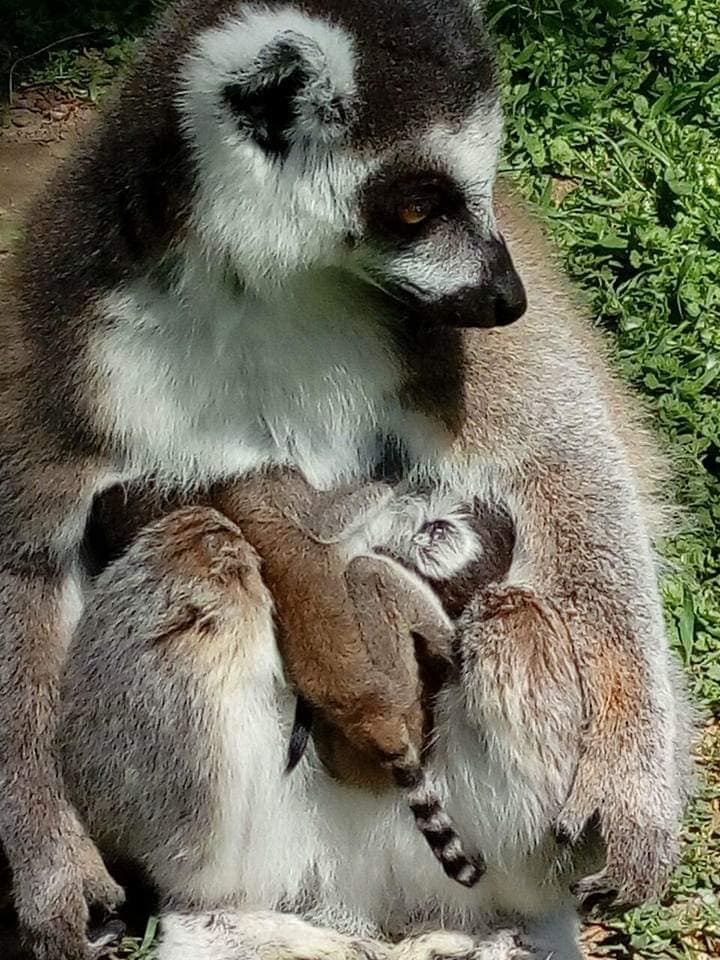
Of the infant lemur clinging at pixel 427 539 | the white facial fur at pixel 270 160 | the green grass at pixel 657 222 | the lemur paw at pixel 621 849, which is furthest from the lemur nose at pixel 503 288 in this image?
the green grass at pixel 657 222

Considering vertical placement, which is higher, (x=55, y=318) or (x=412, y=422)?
(x=55, y=318)

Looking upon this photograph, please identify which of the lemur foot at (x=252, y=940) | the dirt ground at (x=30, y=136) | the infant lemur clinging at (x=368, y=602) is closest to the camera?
the infant lemur clinging at (x=368, y=602)

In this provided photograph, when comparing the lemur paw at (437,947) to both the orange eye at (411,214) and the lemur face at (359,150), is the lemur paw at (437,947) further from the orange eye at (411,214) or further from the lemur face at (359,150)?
the orange eye at (411,214)

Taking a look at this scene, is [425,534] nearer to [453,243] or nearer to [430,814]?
[430,814]

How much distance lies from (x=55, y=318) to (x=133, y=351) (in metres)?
0.24

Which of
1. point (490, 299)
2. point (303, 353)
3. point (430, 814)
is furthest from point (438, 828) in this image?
point (490, 299)

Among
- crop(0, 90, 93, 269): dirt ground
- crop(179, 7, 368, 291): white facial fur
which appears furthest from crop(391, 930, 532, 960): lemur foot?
crop(0, 90, 93, 269): dirt ground

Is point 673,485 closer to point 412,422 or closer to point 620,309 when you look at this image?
point 620,309

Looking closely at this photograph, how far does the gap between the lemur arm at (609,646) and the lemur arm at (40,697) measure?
1129mm

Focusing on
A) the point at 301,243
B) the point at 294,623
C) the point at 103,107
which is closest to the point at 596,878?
the point at 294,623

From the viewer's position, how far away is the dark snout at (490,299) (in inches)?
A: 164

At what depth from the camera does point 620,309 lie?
21.5 ft

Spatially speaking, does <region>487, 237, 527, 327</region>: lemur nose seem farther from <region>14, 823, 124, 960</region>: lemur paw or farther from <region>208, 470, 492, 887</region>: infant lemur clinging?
<region>14, 823, 124, 960</region>: lemur paw

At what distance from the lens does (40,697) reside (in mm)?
4699
